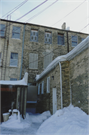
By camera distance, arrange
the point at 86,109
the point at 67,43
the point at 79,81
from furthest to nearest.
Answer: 1. the point at 67,43
2. the point at 79,81
3. the point at 86,109

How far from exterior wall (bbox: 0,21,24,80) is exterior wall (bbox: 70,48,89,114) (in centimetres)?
862

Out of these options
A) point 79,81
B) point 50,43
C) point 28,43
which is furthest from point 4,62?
point 79,81

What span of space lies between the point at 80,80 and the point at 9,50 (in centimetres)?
1079

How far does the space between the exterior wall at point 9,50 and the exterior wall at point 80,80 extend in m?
8.62

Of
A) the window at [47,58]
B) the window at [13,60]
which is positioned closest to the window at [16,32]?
the window at [13,60]

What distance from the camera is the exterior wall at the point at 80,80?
223 inches

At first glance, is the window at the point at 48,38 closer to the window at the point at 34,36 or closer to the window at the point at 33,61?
the window at the point at 34,36

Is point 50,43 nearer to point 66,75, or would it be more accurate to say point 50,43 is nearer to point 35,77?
point 35,77

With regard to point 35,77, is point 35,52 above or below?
above

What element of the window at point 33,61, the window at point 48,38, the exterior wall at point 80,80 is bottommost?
the exterior wall at point 80,80

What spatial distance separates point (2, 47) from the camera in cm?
1412

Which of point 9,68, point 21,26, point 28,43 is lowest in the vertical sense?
point 9,68

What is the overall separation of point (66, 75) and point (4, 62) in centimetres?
903

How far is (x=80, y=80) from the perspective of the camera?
625cm
